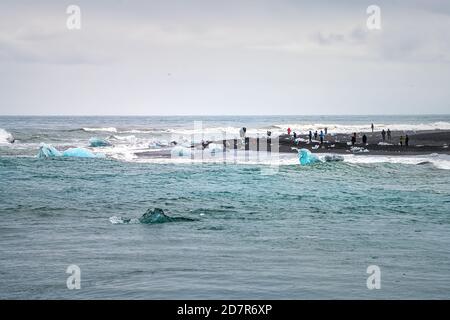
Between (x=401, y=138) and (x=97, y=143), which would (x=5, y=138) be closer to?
(x=97, y=143)

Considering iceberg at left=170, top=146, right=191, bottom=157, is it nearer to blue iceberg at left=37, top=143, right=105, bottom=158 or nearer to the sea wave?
blue iceberg at left=37, top=143, right=105, bottom=158

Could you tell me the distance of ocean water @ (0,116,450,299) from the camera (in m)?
9.85

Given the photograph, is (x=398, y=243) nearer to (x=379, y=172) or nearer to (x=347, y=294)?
(x=347, y=294)

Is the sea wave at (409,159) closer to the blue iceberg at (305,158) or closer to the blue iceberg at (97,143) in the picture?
the blue iceberg at (305,158)

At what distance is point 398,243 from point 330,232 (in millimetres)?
1804

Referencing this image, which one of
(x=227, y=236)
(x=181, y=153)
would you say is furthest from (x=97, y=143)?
(x=227, y=236)

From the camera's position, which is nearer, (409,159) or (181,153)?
(409,159)

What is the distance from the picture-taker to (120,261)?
37.9 ft

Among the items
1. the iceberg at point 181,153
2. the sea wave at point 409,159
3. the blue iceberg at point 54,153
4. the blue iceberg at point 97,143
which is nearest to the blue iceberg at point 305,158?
the sea wave at point 409,159

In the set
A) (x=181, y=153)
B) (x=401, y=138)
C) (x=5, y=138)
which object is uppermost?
(x=5, y=138)

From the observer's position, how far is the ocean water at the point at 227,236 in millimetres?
9852

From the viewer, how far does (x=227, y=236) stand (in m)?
14.0

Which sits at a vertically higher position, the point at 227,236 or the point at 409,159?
the point at 409,159
